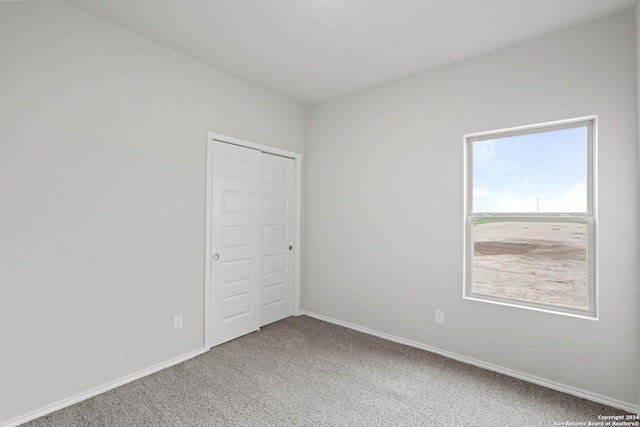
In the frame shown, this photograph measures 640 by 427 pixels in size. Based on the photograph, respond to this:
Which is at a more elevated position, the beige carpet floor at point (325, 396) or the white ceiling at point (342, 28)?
the white ceiling at point (342, 28)

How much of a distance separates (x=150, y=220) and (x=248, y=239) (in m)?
1.09

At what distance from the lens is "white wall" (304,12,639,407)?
2.17 metres

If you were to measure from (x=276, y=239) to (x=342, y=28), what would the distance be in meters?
2.40

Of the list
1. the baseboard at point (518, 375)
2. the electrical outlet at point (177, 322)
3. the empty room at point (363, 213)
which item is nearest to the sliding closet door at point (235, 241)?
the empty room at point (363, 213)

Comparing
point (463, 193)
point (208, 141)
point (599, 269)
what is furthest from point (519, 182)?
point (208, 141)

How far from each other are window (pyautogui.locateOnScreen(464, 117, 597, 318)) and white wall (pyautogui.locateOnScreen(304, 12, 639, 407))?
116 mm

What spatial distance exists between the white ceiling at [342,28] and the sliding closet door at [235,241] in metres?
0.96

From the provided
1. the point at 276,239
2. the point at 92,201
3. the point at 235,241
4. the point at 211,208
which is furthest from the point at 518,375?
the point at 92,201

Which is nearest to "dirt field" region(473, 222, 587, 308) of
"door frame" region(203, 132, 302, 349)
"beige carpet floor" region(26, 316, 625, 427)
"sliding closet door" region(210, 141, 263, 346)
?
"beige carpet floor" region(26, 316, 625, 427)

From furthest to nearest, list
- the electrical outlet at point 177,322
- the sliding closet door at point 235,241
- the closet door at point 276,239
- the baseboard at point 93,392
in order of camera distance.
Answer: the closet door at point 276,239, the sliding closet door at point 235,241, the electrical outlet at point 177,322, the baseboard at point 93,392

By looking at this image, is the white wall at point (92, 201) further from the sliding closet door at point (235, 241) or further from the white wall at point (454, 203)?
the white wall at point (454, 203)

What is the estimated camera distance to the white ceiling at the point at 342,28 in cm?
215

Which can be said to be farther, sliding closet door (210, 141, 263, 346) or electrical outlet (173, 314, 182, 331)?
sliding closet door (210, 141, 263, 346)

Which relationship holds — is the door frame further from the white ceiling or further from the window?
the window
